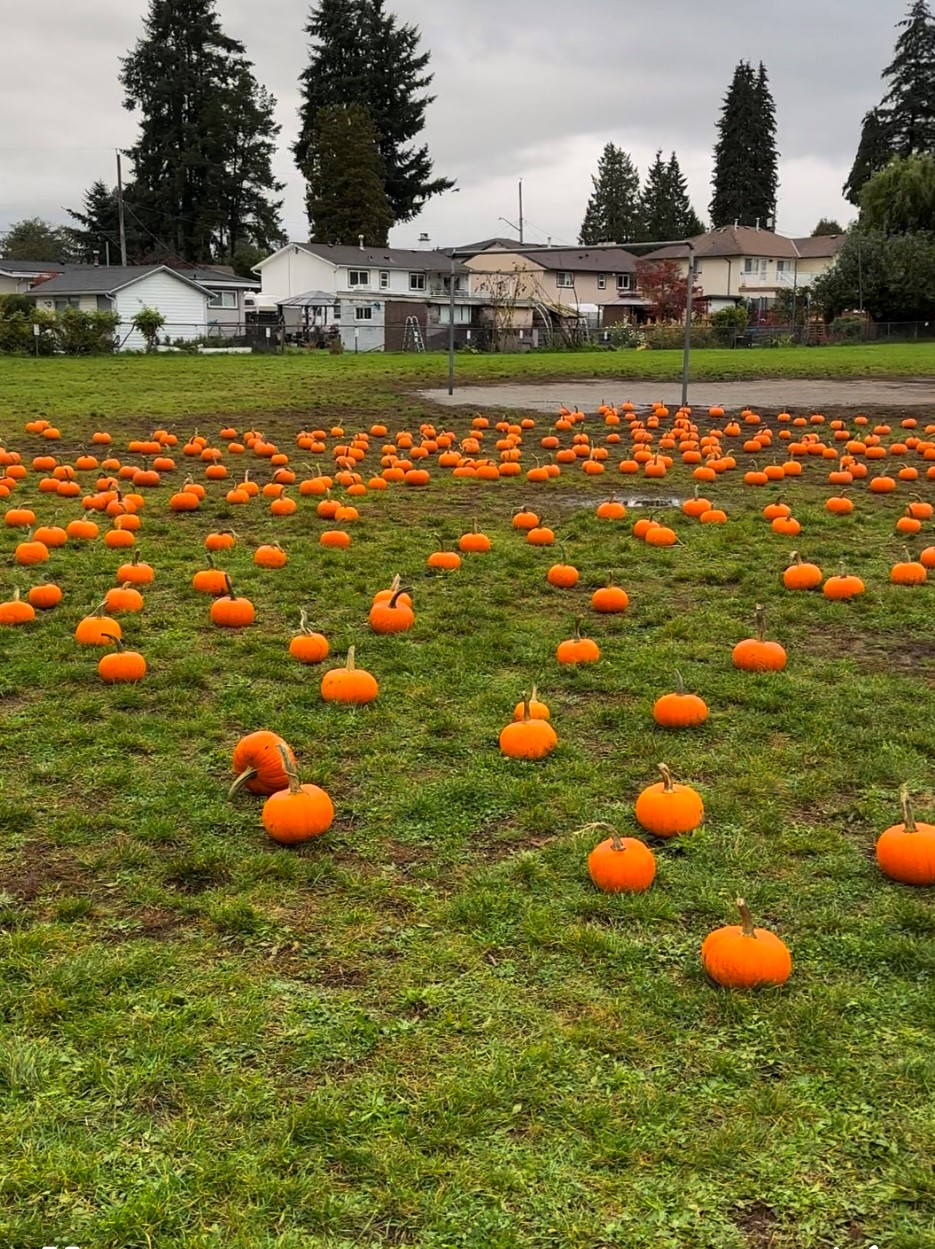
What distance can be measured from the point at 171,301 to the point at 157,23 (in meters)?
28.7

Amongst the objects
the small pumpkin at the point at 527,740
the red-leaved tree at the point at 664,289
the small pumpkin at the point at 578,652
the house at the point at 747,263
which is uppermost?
the house at the point at 747,263

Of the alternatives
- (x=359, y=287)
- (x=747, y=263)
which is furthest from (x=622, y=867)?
(x=747, y=263)

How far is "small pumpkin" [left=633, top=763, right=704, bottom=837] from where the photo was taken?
3898mm

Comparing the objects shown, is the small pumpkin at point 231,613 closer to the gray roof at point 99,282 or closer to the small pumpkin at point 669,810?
the small pumpkin at point 669,810

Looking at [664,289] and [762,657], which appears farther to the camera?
[664,289]

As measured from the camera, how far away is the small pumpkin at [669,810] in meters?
3.90

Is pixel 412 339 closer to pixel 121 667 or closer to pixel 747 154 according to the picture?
pixel 121 667

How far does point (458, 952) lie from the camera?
325cm

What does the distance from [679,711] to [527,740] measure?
0.77 m

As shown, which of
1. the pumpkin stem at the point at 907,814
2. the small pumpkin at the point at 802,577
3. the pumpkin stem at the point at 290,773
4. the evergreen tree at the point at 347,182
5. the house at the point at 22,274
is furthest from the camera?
the house at the point at 22,274

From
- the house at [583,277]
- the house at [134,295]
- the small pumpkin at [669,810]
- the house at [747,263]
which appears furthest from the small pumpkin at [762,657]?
the house at [747,263]

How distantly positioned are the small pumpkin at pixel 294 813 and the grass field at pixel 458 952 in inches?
2.4

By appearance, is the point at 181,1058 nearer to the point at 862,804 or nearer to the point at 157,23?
the point at 862,804

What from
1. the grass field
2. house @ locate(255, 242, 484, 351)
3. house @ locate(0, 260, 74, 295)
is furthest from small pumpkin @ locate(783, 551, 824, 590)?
house @ locate(0, 260, 74, 295)
